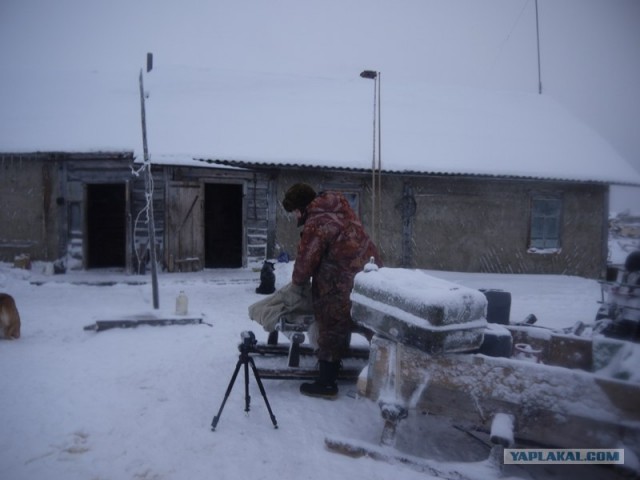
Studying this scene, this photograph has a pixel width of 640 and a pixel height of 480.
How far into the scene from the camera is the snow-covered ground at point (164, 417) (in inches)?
111

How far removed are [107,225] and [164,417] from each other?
1120cm

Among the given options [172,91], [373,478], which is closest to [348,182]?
[172,91]

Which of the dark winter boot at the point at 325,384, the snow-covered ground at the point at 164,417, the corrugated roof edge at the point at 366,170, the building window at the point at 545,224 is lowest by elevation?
the snow-covered ground at the point at 164,417

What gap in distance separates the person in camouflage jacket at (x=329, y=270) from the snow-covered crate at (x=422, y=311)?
52cm

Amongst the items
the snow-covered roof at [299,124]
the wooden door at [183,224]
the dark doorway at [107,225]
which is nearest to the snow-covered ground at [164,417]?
the wooden door at [183,224]

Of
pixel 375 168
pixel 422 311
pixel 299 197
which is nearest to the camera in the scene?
pixel 422 311

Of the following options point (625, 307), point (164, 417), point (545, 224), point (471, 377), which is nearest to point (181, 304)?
point (164, 417)

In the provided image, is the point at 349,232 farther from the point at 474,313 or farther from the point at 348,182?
the point at 348,182

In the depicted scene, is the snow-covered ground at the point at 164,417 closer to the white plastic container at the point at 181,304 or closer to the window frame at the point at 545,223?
the white plastic container at the point at 181,304

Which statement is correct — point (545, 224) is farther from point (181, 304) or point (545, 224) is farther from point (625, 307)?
point (181, 304)

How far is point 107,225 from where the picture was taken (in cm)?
1317

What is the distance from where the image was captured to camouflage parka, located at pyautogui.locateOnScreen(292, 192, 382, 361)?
12.4ft

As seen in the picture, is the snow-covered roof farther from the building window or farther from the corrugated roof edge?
the building window

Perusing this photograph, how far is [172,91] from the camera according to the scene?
13281 mm
